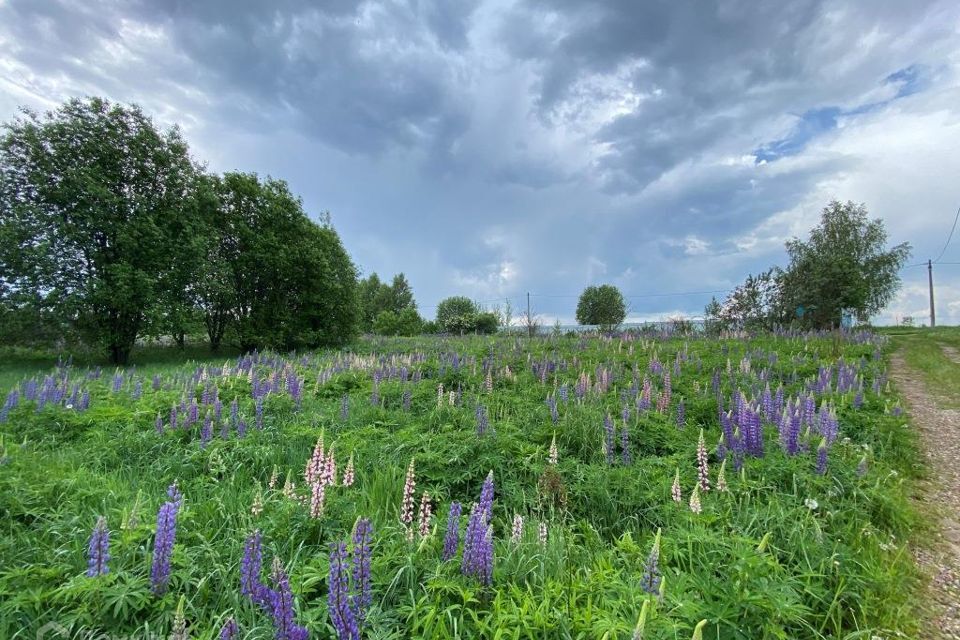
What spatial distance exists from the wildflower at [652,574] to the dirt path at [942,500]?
2.05m

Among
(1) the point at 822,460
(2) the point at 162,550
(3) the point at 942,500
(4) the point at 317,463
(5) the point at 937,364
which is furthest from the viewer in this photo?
(5) the point at 937,364

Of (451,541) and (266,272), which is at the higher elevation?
(266,272)

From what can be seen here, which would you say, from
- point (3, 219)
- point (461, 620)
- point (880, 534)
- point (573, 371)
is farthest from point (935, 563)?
point (3, 219)

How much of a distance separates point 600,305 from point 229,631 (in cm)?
5463

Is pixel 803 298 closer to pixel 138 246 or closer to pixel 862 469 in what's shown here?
pixel 862 469

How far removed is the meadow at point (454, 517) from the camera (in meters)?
2.38

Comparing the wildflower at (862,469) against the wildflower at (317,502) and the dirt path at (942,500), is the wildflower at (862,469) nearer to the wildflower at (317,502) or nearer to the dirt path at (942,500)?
the dirt path at (942,500)

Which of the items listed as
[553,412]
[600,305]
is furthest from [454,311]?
[553,412]

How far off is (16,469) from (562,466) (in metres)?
5.42

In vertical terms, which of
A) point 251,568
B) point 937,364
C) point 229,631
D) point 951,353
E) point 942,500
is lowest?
point 942,500

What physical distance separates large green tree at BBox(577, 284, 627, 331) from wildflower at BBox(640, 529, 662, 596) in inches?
1973

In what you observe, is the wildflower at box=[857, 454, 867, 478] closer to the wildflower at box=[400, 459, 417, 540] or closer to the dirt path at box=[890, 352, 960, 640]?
the dirt path at box=[890, 352, 960, 640]

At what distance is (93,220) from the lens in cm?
1423

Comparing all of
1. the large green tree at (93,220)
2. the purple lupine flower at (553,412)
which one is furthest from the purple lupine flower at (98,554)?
the large green tree at (93,220)
